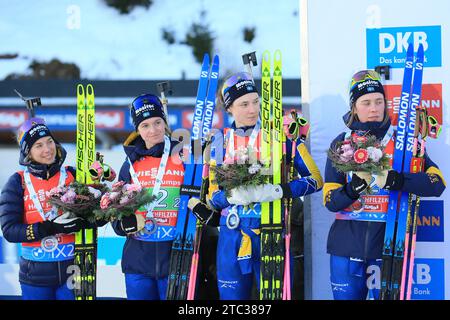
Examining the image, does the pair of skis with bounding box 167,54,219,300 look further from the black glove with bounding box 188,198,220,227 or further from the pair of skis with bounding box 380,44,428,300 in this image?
the pair of skis with bounding box 380,44,428,300

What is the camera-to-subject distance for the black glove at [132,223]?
398cm

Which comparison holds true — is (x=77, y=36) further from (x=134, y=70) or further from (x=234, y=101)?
(x=234, y=101)

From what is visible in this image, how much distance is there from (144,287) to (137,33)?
8.47 ft

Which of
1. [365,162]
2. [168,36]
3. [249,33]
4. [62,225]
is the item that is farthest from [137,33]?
[365,162]

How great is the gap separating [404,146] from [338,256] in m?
0.75

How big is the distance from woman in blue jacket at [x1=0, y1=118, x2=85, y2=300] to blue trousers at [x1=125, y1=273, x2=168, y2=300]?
1.32 feet

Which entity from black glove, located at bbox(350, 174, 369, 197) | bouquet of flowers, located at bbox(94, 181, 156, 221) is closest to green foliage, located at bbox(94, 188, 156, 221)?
bouquet of flowers, located at bbox(94, 181, 156, 221)

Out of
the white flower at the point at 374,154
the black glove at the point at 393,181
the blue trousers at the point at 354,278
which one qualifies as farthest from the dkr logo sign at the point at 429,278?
the white flower at the point at 374,154

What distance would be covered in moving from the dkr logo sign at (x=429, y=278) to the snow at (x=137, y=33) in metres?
2.16

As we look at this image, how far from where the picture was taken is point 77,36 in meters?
5.82

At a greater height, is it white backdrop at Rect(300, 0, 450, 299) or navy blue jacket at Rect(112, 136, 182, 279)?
white backdrop at Rect(300, 0, 450, 299)

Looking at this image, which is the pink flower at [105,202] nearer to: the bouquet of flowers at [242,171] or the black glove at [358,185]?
the bouquet of flowers at [242,171]

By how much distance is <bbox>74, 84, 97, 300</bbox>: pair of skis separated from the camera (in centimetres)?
416

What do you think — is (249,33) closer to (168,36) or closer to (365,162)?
(168,36)
